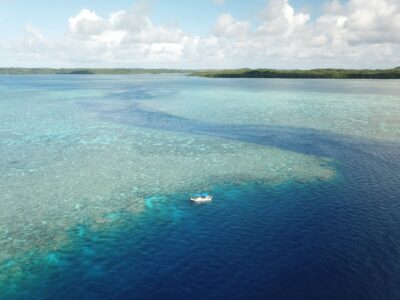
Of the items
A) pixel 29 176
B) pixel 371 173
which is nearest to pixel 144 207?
pixel 29 176

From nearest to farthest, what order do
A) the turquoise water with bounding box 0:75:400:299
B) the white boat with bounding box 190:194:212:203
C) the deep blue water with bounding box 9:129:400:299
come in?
1. the deep blue water with bounding box 9:129:400:299
2. the turquoise water with bounding box 0:75:400:299
3. the white boat with bounding box 190:194:212:203

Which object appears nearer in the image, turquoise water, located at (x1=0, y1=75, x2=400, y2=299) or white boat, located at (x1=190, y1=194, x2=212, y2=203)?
turquoise water, located at (x1=0, y1=75, x2=400, y2=299)

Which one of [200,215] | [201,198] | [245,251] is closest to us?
[245,251]

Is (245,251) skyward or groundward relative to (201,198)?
groundward

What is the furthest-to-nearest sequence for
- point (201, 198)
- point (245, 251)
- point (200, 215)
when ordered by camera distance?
1. point (201, 198)
2. point (200, 215)
3. point (245, 251)

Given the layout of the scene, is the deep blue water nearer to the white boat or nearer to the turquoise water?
the turquoise water

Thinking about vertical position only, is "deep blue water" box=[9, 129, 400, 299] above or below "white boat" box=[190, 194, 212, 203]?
below

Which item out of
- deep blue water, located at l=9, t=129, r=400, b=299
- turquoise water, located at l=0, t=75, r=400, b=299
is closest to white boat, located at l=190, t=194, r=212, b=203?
deep blue water, located at l=9, t=129, r=400, b=299

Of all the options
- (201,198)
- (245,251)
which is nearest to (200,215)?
(201,198)

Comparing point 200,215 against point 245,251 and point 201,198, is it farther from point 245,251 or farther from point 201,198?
point 245,251

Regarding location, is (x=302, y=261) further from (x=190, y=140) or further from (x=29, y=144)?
(x=29, y=144)
